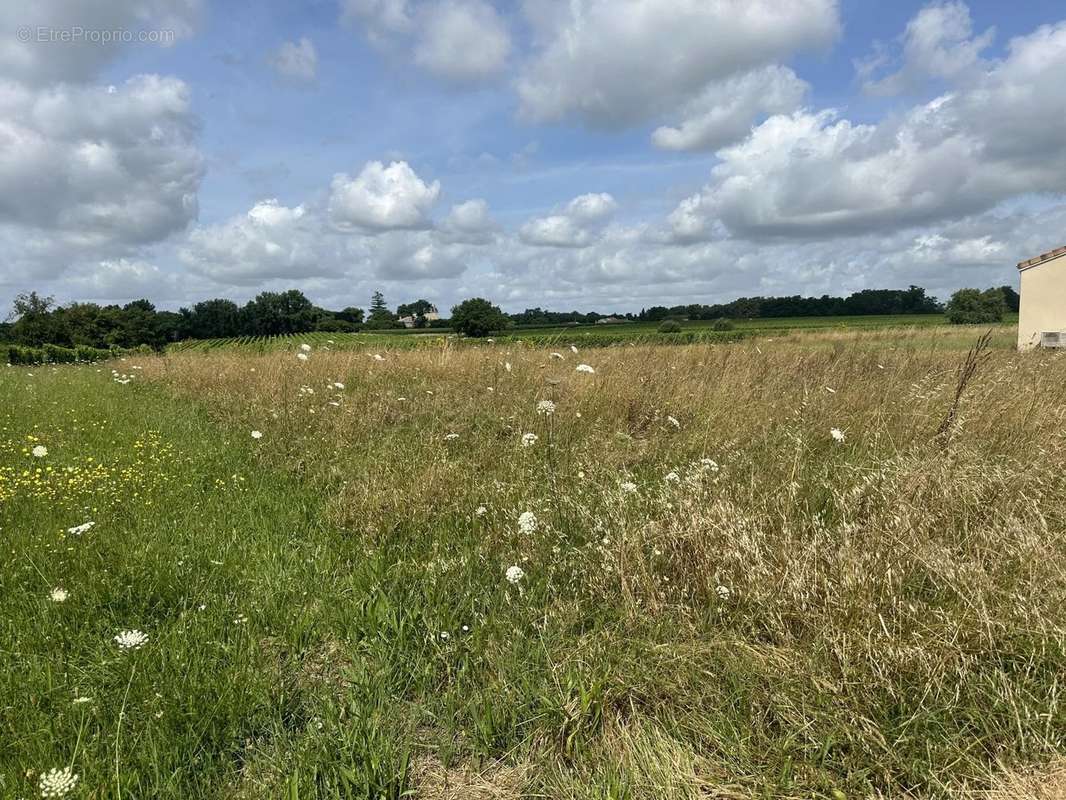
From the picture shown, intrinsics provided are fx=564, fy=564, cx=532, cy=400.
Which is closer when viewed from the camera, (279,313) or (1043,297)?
(1043,297)

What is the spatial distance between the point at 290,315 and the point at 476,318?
41041 mm

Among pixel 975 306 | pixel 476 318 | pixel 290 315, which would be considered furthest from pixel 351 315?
pixel 975 306

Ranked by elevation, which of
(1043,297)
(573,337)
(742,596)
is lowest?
(742,596)

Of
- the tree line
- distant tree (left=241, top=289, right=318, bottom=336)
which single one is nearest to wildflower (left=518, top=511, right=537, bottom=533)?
the tree line

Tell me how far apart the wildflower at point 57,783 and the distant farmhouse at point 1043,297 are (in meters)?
28.4

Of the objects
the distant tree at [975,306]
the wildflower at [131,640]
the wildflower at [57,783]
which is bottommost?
the wildflower at [57,783]

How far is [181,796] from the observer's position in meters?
1.55

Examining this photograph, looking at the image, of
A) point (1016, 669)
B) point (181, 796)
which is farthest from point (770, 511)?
point (181, 796)

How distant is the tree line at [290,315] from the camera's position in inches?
2023

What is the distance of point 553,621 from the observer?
223 cm

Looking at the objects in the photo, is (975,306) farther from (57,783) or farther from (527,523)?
(57,783)

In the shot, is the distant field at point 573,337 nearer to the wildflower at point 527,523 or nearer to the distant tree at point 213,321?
the wildflower at point 527,523

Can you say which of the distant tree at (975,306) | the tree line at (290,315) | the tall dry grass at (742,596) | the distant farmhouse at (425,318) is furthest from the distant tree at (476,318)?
the tall dry grass at (742,596)

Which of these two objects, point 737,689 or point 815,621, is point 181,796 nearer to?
point 737,689
